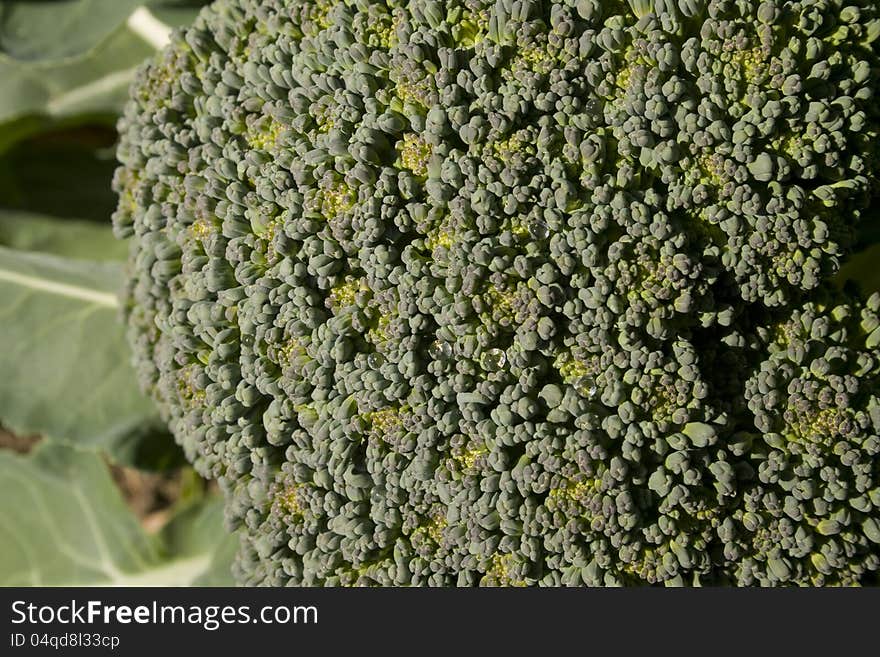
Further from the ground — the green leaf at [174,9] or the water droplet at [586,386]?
the green leaf at [174,9]

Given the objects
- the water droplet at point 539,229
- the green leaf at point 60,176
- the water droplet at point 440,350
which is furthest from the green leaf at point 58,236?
the water droplet at point 539,229

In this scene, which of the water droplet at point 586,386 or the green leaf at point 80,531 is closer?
the water droplet at point 586,386

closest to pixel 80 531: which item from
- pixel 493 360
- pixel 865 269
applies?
pixel 493 360

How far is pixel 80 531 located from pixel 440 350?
1.18 meters

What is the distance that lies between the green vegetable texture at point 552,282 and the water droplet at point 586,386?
11 millimetres

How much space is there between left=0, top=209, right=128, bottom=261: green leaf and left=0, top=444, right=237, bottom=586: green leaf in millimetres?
457

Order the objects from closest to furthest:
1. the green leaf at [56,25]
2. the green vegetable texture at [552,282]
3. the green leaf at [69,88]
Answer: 1. the green vegetable texture at [552,282]
2. the green leaf at [56,25]
3. the green leaf at [69,88]

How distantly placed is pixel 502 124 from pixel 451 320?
27 cm

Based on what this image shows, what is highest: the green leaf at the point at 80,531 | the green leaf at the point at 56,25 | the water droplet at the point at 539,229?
the green leaf at the point at 56,25

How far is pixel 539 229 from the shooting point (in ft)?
3.44

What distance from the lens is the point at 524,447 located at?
111 centimetres

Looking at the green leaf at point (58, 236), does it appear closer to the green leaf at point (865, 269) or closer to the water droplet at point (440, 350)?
the water droplet at point (440, 350)

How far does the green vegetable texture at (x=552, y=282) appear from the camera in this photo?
3.43ft

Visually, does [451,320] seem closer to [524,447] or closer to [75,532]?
[524,447]
